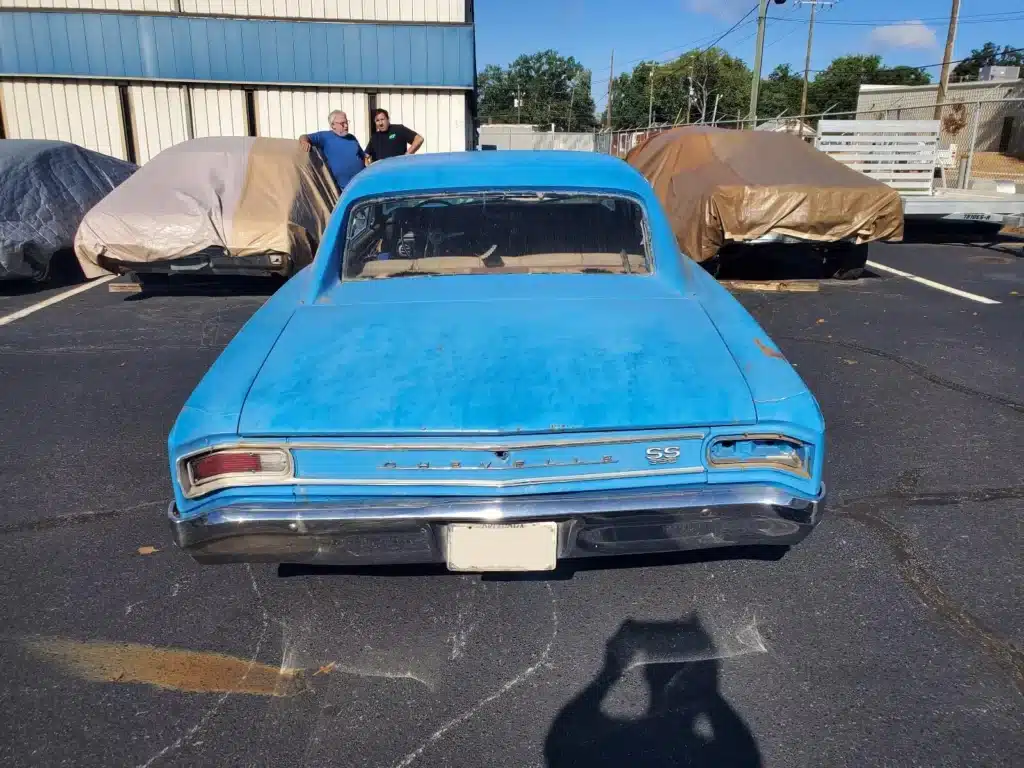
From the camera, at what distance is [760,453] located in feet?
7.58

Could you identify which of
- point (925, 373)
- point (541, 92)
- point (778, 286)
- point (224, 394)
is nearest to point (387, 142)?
point (778, 286)

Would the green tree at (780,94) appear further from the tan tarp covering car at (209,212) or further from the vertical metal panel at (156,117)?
the tan tarp covering car at (209,212)

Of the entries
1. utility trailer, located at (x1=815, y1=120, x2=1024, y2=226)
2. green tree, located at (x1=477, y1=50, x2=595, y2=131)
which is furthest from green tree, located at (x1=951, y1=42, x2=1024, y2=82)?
utility trailer, located at (x1=815, y1=120, x2=1024, y2=226)

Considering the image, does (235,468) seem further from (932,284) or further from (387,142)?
(932,284)

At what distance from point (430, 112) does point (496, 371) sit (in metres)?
12.7

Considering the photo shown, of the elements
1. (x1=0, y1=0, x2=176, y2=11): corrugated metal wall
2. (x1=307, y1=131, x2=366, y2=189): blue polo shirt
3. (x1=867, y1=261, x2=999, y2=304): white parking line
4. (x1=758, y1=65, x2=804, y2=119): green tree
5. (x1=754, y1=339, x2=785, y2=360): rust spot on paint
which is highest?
(x1=758, y1=65, x2=804, y2=119): green tree

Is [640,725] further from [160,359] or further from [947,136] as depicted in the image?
[947,136]

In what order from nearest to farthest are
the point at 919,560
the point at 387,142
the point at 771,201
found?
the point at 919,560, the point at 771,201, the point at 387,142

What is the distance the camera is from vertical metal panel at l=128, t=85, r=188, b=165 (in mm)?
13781

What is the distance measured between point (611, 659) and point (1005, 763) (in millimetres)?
1070

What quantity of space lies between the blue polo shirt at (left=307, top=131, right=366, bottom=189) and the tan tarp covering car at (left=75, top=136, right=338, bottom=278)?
2.37 feet

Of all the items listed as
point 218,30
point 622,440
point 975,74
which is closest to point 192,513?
point 622,440

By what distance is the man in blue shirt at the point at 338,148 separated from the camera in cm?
846

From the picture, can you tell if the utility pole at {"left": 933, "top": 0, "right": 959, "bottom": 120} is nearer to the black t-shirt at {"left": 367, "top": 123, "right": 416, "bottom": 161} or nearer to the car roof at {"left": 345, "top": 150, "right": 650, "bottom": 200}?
the black t-shirt at {"left": 367, "top": 123, "right": 416, "bottom": 161}
